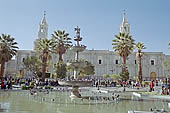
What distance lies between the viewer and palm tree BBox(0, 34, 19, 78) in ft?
89.8

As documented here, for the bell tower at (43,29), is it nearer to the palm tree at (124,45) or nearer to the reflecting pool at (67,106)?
the palm tree at (124,45)

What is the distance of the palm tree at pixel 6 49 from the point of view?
27.4 meters

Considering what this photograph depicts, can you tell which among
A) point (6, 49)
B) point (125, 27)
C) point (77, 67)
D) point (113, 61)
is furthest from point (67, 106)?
point (125, 27)

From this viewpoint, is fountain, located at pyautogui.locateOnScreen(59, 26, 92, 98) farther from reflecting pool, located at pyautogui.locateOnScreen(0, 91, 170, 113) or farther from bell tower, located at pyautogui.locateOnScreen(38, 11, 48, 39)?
bell tower, located at pyautogui.locateOnScreen(38, 11, 48, 39)

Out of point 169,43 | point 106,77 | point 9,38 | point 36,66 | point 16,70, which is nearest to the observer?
point 169,43

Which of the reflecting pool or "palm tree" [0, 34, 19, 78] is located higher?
"palm tree" [0, 34, 19, 78]

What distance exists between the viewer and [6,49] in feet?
91.5

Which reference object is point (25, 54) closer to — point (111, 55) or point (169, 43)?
point (111, 55)

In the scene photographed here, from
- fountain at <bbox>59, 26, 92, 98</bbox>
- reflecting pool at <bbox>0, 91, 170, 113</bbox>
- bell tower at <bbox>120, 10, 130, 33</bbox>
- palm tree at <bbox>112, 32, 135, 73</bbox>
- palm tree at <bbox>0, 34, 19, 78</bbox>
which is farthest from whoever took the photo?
bell tower at <bbox>120, 10, 130, 33</bbox>

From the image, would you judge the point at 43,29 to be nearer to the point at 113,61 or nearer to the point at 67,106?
the point at 113,61

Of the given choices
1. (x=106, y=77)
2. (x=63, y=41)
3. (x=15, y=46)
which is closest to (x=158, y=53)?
(x=106, y=77)

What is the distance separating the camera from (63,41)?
33688 millimetres

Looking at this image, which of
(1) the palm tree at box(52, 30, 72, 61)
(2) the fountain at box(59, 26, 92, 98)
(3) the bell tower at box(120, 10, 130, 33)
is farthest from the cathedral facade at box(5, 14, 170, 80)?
(2) the fountain at box(59, 26, 92, 98)

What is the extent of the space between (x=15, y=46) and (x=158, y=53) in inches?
1529
